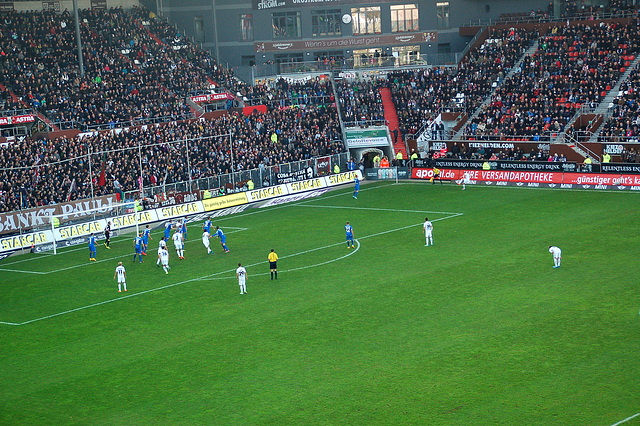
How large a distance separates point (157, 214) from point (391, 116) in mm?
28587

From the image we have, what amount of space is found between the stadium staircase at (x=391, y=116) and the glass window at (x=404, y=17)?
32.2 feet

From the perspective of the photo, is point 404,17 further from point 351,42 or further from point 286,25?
point 286,25

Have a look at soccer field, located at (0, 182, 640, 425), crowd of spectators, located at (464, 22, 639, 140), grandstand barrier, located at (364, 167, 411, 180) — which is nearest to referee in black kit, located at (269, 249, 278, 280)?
soccer field, located at (0, 182, 640, 425)

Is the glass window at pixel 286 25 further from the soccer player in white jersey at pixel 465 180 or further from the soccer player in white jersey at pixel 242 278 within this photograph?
the soccer player in white jersey at pixel 242 278

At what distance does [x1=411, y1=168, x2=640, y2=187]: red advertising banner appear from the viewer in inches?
2119

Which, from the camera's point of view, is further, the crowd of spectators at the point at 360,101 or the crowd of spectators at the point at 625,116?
the crowd of spectators at the point at 360,101

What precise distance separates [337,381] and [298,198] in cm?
3794

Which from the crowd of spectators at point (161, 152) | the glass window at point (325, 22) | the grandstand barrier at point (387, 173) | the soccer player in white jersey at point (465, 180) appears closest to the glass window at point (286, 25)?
the glass window at point (325, 22)

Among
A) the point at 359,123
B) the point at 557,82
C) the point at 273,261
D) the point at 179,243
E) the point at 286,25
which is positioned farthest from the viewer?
the point at 286,25

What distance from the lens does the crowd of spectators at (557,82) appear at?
2549 inches

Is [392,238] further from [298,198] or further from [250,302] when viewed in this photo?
[298,198]

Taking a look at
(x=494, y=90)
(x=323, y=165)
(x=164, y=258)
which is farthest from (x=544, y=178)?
(x=164, y=258)

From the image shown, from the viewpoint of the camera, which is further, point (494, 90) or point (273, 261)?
point (494, 90)

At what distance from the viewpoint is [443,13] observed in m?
83.4
